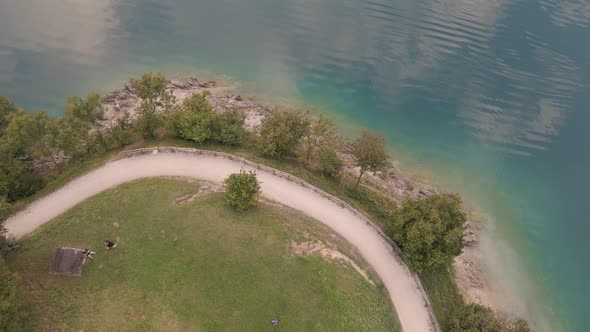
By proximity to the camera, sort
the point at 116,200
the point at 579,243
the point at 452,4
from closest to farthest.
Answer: the point at 116,200 → the point at 579,243 → the point at 452,4

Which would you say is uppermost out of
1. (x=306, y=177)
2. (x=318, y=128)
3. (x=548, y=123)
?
(x=548, y=123)

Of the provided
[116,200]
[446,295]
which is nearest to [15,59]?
[116,200]

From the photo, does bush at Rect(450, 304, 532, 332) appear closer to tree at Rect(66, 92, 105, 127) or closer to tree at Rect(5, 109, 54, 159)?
tree at Rect(66, 92, 105, 127)

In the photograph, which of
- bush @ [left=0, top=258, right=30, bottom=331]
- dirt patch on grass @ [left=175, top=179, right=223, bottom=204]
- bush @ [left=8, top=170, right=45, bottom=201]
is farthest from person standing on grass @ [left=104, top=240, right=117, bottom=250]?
bush @ [left=8, top=170, right=45, bottom=201]

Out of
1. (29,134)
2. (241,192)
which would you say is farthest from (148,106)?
(241,192)

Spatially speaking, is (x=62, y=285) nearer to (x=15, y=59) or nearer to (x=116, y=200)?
(x=116, y=200)
